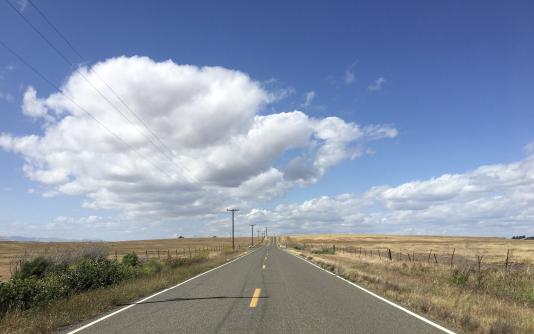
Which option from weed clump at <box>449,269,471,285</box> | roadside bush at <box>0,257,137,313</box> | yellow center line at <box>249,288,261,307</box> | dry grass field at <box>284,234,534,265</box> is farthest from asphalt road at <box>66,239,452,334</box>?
dry grass field at <box>284,234,534,265</box>

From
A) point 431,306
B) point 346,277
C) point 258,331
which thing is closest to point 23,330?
point 258,331

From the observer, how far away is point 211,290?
629 inches

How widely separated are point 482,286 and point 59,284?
1655cm

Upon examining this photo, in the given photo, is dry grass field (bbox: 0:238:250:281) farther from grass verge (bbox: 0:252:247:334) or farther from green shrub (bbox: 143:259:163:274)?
grass verge (bbox: 0:252:247:334)

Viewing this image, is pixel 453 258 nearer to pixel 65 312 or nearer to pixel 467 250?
pixel 467 250

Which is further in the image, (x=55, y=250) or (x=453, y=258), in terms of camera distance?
(x=453, y=258)

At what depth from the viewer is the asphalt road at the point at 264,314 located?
8.91 meters

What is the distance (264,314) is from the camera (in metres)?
10.5

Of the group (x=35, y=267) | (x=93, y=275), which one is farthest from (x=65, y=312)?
(x=35, y=267)

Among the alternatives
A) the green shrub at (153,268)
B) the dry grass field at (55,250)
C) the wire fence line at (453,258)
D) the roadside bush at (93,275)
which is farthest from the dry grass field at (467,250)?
the dry grass field at (55,250)

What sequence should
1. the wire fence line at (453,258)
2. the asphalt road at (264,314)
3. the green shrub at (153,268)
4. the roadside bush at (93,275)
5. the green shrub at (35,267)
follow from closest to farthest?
the asphalt road at (264,314) → the roadside bush at (93,275) → the green shrub at (153,268) → the green shrub at (35,267) → the wire fence line at (453,258)

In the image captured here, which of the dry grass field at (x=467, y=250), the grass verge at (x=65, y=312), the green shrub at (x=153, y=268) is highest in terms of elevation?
the green shrub at (x=153, y=268)

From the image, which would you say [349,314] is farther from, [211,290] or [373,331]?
[211,290]

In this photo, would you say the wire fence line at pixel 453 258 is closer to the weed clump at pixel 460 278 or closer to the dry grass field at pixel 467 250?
the dry grass field at pixel 467 250
